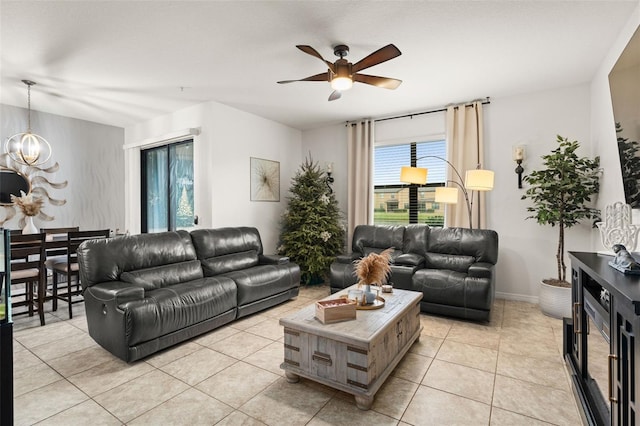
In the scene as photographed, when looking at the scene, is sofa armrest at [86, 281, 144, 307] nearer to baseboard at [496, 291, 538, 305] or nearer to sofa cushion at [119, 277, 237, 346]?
sofa cushion at [119, 277, 237, 346]

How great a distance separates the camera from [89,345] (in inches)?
115

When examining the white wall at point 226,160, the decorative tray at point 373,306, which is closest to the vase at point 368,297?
the decorative tray at point 373,306

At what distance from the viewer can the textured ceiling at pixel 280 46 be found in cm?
242

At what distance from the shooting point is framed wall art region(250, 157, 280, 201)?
16.9 feet

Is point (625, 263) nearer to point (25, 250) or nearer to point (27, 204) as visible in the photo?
point (25, 250)

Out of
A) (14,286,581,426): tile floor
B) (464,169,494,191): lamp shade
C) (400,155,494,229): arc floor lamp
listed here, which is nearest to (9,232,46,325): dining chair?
(14,286,581,426): tile floor

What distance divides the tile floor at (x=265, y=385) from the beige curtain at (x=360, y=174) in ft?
8.26

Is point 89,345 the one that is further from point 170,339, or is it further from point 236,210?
point 236,210

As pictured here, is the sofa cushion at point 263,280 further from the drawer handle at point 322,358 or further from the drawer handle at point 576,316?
the drawer handle at point 576,316

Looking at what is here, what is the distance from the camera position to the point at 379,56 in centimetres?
255

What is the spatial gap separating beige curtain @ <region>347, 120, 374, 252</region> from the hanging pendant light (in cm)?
434

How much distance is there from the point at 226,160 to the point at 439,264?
3.31 meters

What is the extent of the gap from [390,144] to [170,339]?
4.15m

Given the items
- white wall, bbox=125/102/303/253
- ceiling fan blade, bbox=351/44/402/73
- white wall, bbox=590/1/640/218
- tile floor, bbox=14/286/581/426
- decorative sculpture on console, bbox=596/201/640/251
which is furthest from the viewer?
white wall, bbox=125/102/303/253
